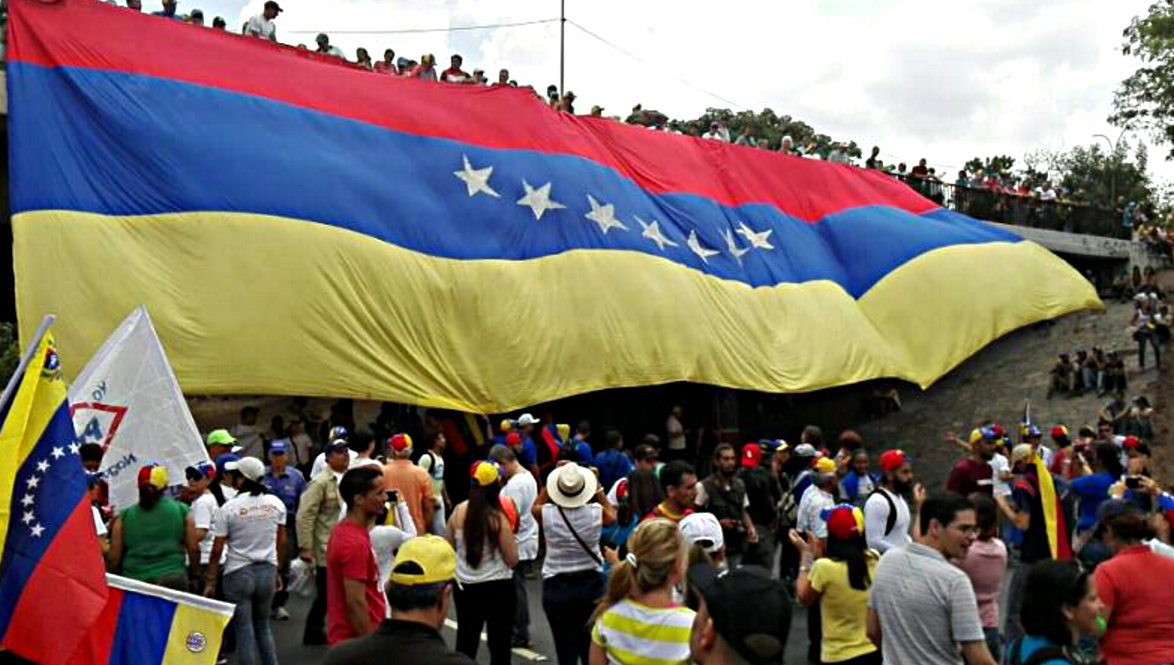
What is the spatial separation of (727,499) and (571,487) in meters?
1.95

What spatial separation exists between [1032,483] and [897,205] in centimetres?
1364

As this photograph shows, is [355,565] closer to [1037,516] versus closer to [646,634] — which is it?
[646,634]

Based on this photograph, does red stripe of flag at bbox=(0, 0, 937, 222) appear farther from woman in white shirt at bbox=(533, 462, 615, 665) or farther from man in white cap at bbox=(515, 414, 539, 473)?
woman in white shirt at bbox=(533, 462, 615, 665)

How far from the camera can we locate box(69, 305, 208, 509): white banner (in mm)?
8805

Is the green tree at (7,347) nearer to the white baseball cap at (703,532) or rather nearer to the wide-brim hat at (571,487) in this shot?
the wide-brim hat at (571,487)

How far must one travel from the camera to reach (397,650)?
3.39 meters

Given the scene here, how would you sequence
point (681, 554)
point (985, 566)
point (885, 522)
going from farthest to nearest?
point (885, 522) < point (985, 566) < point (681, 554)

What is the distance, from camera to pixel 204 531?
7.74 m

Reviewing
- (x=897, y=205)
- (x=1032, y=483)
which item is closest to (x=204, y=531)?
(x=1032, y=483)

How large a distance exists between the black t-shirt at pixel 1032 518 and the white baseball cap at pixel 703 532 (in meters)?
3.63

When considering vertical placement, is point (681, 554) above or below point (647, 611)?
above

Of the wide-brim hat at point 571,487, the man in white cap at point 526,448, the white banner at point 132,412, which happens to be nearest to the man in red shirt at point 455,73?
the man in white cap at point 526,448

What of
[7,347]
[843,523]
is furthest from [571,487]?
[7,347]

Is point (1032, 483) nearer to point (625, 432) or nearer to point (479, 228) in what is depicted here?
point (479, 228)
